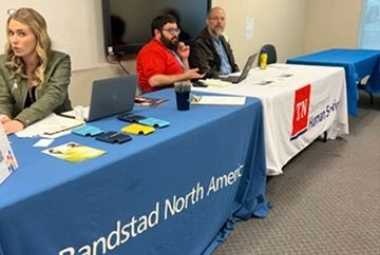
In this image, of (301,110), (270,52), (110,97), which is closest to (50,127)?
(110,97)

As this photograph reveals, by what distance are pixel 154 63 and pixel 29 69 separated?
972 millimetres

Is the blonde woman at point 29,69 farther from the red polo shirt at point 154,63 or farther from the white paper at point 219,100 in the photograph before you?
the red polo shirt at point 154,63

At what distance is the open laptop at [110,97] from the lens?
63.1 inches

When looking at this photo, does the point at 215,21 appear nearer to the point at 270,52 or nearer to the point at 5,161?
the point at 270,52

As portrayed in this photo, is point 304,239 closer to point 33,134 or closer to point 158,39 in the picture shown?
point 33,134

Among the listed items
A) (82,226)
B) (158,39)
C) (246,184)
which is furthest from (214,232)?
(158,39)

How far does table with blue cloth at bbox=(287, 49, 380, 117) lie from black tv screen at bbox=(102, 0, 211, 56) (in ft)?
4.05

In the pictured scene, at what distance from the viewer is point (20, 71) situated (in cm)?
191

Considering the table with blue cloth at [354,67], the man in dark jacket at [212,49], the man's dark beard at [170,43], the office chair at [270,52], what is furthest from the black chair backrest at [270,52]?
the man's dark beard at [170,43]

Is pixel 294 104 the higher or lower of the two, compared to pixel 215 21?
lower

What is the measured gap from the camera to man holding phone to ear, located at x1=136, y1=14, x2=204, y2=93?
105 inches

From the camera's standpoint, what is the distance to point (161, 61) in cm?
276

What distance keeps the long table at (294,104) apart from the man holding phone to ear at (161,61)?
317 millimetres

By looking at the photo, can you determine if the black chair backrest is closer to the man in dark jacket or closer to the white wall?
the white wall
